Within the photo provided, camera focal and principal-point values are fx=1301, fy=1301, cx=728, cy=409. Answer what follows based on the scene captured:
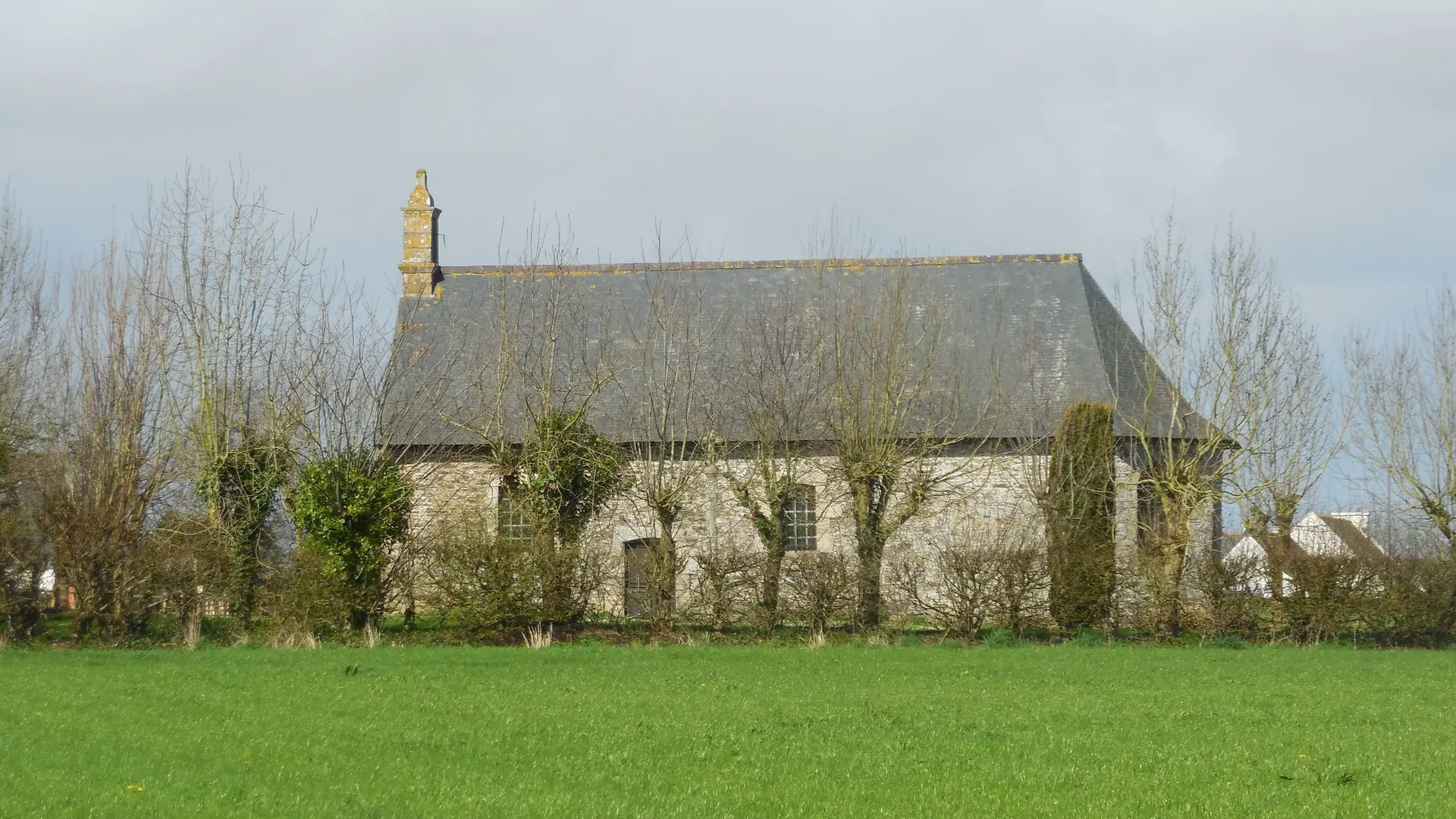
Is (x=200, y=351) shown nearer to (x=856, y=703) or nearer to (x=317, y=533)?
(x=317, y=533)

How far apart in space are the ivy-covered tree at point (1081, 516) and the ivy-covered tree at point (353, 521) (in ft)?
32.0

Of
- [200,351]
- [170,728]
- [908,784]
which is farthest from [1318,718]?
[200,351]

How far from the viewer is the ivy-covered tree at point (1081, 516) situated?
19125 millimetres

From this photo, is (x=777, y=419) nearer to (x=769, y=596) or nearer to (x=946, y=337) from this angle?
(x=769, y=596)

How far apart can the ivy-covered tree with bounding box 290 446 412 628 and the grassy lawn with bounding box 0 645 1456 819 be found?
3407 millimetres

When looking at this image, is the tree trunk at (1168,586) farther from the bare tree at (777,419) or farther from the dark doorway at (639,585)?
the dark doorway at (639,585)

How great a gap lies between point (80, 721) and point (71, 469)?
35.9 ft

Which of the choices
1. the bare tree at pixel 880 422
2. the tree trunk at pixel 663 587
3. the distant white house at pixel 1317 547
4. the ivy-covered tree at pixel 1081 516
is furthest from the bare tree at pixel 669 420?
the distant white house at pixel 1317 547

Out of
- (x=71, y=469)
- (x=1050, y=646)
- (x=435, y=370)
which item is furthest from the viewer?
(x=435, y=370)

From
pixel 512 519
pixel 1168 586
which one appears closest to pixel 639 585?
pixel 512 519

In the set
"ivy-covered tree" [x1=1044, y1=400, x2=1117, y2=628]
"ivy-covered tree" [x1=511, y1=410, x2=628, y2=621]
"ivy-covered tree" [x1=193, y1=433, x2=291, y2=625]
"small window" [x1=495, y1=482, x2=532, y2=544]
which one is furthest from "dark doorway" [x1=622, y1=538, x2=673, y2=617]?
"ivy-covered tree" [x1=1044, y1=400, x2=1117, y2=628]

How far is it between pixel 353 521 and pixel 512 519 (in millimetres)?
2309

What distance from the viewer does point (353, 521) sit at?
19.2m

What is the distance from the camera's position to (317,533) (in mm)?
19125
